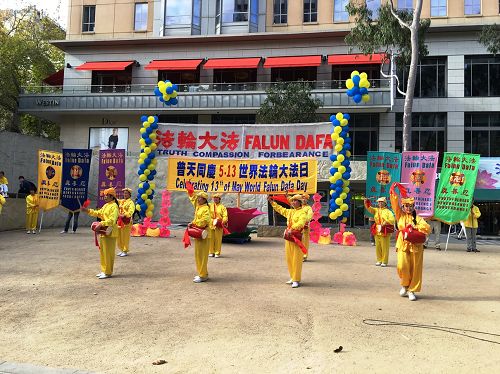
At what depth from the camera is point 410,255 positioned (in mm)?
7176

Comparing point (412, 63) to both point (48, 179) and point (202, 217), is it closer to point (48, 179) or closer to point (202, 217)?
point (202, 217)

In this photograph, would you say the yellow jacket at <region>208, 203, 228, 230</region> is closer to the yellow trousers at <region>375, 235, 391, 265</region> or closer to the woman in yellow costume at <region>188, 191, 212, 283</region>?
the woman in yellow costume at <region>188, 191, 212, 283</region>

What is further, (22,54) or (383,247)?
(22,54)

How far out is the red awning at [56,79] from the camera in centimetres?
2869

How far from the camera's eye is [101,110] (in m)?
26.9

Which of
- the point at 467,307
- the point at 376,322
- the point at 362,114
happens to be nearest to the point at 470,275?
the point at 467,307

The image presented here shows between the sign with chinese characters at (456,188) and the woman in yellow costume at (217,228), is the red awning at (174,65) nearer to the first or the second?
the woman in yellow costume at (217,228)

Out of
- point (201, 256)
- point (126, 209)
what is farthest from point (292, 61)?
point (201, 256)

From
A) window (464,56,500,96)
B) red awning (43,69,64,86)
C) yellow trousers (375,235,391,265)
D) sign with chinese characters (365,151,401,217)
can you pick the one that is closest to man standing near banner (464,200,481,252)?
sign with chinese characters (365,151,401,217)

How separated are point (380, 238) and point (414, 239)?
3.31 m

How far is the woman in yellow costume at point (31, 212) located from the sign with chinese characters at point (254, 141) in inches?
202

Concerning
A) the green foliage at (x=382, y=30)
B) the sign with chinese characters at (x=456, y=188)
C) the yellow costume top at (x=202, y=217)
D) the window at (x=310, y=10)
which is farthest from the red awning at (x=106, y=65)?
the yellow costume top at (x=202, y=217)

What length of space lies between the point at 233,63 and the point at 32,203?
48.1ft

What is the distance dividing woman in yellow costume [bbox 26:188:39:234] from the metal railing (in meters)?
13.1
